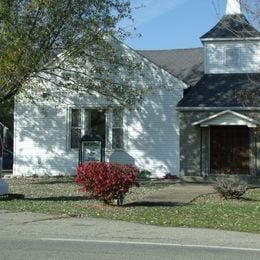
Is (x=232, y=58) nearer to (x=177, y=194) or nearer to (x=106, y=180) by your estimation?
(x=177, y=194)

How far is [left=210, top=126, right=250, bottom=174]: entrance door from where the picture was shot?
24906 millimetres

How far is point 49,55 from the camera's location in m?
20.1

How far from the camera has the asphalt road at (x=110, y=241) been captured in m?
9.12

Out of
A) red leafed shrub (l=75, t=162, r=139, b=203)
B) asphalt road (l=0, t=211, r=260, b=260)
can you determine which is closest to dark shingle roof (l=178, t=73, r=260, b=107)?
red leafed shrub (l=75, t=162, r=139, b=203)

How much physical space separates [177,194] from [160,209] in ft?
13.4

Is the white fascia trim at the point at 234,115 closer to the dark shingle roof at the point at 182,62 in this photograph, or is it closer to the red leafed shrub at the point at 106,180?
the dark shingle roof at the point at 182,62

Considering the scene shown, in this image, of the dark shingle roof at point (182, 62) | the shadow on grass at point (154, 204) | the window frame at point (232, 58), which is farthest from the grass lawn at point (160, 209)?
the dark shingle roof at point (182, 62)

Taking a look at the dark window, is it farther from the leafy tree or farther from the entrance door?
the leafy tree

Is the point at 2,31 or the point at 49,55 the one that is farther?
the point at 49,55

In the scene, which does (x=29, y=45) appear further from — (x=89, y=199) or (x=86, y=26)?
(x=89, y=199)

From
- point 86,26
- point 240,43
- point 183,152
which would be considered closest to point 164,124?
point 183,152

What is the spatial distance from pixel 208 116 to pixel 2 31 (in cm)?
1014

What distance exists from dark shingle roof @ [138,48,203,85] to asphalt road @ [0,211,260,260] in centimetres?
1630

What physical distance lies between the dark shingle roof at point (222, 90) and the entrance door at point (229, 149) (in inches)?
45.2
